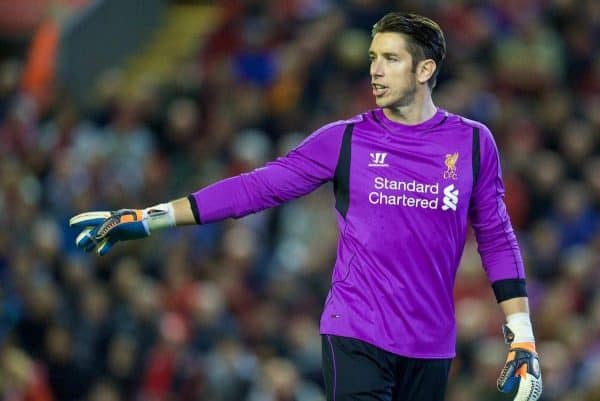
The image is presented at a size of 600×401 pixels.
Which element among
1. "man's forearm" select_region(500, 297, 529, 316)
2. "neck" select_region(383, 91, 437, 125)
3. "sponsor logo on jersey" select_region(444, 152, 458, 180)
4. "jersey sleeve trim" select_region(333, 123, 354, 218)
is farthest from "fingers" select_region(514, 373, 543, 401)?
"neck" select_region(383, 91, 437, 125)

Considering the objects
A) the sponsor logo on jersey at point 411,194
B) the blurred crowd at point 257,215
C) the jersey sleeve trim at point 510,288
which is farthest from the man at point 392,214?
the blurred crowd at point 257,215

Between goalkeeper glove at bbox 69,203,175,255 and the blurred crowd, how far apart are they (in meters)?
3.83

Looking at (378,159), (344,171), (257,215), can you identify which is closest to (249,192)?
(344,171)

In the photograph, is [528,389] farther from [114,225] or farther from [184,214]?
[114,225]

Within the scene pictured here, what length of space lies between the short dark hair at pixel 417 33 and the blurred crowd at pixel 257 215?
367 cm

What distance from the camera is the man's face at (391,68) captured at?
219 inches

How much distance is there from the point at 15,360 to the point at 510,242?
5.51 m

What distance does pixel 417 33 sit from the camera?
18.3ft

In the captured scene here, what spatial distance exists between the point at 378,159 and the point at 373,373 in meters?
0.82

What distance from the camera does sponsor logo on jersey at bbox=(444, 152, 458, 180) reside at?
5.57 m

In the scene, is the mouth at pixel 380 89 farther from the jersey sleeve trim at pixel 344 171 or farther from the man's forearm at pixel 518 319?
the man's forearm at pixel 518 319

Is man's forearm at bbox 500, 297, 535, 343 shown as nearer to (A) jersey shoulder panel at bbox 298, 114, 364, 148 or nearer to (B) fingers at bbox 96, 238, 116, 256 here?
(A) jersey shoulder panel at bbox 298, 114, 364, 148

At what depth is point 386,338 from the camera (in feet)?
18.0

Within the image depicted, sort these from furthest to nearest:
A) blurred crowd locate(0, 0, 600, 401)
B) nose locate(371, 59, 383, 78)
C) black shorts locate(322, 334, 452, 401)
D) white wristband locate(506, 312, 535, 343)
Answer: blurred crowd locate(0, 0, 600, 401)
white wristband locate(506, 312, 535, 343)
nose locate(371, 59, 383, 78)
black shorts locate(322, 334, 452, 401)
